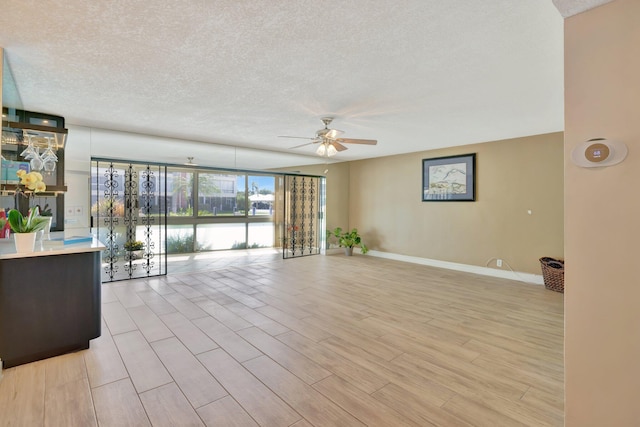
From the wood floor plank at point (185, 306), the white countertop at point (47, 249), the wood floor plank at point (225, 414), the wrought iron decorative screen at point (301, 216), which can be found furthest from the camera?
the wrought iron decorative screen at point (301, 216)

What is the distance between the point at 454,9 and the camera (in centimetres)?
182

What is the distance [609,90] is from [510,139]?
436cm

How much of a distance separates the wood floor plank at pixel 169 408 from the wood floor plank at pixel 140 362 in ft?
0.33

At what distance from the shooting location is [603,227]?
1569 mm

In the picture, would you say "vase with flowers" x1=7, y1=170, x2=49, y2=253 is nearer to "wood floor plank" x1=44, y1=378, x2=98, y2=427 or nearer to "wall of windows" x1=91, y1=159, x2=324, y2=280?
"wood floor plank" x1=44, y1=378, x2=98, y2=427

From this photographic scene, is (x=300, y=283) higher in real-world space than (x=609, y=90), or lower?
lower

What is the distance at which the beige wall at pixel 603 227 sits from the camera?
58.7 inches

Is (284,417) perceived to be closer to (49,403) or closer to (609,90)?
(49,403)

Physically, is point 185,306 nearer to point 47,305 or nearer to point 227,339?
point 227,339

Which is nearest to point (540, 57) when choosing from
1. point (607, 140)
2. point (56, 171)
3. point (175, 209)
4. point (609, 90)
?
point (609, 90)

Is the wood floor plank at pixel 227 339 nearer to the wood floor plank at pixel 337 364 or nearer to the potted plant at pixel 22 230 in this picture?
the wood floor plank at pixel 337 364

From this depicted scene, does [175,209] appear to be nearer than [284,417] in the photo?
No

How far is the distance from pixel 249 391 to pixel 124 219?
6359 mm

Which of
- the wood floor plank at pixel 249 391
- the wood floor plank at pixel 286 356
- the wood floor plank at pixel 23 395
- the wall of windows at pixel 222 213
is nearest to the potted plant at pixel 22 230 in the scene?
the wood floor plank at pixel 23 395
